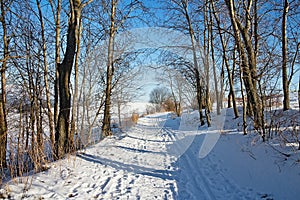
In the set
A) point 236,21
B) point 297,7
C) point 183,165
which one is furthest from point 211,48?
point 183,165

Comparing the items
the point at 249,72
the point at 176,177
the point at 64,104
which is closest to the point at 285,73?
the point at 249,72

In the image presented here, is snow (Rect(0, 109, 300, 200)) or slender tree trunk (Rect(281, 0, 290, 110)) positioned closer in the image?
snow (Rect(0, 109, 300, 200))

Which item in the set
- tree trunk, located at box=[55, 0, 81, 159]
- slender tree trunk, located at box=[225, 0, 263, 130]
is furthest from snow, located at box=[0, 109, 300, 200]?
slender tree trunk, located at box=[225, 0, 263, 130]

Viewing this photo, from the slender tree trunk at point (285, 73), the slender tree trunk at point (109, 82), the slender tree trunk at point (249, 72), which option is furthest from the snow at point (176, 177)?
the slender tree trunk at point (109, 82)

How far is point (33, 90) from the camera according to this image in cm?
706

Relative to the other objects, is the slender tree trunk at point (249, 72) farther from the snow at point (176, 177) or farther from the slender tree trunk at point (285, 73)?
the slender tree trunk at point (285, 73)

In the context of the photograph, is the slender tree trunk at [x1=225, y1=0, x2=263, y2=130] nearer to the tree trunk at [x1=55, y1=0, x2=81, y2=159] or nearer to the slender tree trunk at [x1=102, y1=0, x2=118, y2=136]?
the tree trunk at [x1=55, y1=0, x2=81, y2=159]

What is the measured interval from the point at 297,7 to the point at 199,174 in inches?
318

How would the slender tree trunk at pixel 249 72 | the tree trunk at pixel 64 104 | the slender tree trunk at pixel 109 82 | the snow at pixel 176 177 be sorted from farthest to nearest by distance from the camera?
the slender tree trunk at pixel 109 82 < the tree trunk at pixel 64 104 < the slender tree trunk at pixel 249 72 < the snow at pixel 176 177

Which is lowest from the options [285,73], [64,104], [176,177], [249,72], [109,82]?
[176,177]

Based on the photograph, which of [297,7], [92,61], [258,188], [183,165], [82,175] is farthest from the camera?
[92,61]

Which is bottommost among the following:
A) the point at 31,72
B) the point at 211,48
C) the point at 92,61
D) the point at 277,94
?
the point at 277,94

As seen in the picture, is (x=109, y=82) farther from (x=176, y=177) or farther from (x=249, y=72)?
(x=176, y=177)

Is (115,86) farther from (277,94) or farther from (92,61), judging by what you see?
(277,94)
